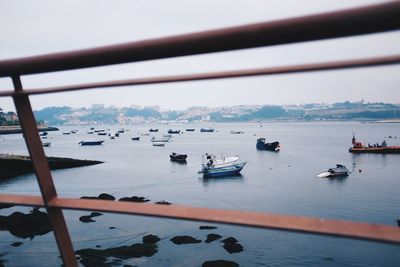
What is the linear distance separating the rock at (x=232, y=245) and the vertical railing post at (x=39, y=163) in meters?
19.0

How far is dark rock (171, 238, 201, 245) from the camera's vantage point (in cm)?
2041

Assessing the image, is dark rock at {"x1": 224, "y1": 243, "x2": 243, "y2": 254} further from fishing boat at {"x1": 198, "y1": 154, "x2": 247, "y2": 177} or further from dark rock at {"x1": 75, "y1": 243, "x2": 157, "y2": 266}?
fishing boat at {"x1": 198, "y1": 154, "x2": 247, "y2": 177}

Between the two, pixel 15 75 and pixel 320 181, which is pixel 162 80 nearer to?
pixel 15 75

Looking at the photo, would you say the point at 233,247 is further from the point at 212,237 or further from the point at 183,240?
the point at 183,240

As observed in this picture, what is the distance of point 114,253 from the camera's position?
18422mm

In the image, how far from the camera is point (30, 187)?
36844 millimetres

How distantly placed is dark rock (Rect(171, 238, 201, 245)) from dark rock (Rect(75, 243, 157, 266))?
1439 millimetres

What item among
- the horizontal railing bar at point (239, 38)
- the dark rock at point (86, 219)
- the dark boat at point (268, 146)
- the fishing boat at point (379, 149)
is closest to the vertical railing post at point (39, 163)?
the horizontal railing bar at point (239, 38)

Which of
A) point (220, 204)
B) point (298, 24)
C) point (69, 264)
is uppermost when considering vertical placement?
point (298, 24)

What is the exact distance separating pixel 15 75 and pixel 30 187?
40.9 meters

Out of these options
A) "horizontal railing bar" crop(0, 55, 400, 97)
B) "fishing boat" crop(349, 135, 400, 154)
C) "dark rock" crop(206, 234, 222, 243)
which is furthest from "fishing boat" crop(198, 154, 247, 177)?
"horizontal railing bar" crop(0, 55, 400, 97)

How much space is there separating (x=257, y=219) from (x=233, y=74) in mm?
451

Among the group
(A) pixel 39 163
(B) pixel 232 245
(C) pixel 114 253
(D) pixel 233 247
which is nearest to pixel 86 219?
(C) pixel 114 253

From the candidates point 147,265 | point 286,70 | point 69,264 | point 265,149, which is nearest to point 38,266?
point 147,265
